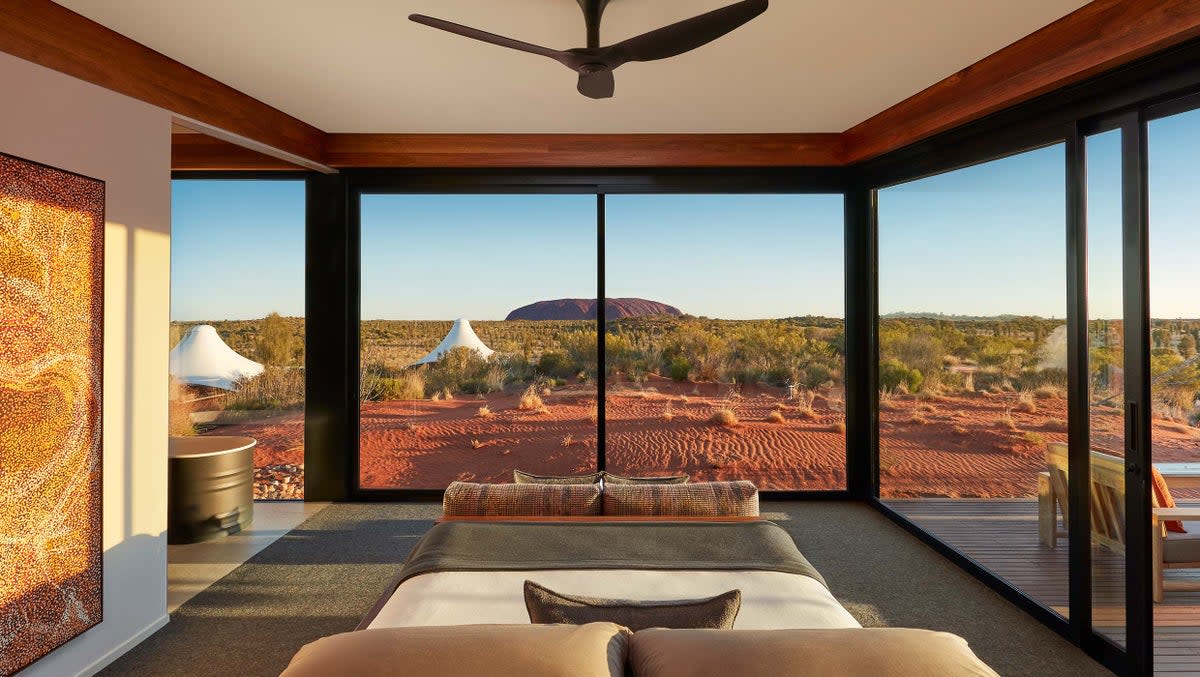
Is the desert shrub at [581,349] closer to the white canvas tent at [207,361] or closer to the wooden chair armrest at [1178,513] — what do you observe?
the white canvas tent at [207,361]

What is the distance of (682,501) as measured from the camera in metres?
2.75

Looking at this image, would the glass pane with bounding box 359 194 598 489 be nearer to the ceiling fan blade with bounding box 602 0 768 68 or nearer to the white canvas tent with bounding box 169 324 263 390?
the white canvas tent with bounding box 169 324 263 390

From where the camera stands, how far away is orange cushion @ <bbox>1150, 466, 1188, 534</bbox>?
2.46 metres

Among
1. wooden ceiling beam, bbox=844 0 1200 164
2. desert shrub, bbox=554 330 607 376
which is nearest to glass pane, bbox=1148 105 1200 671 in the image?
wooden ceiling beam, bbox=844 0 1200 164

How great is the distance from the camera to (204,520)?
158 inches

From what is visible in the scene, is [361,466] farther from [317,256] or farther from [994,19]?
[994,19]

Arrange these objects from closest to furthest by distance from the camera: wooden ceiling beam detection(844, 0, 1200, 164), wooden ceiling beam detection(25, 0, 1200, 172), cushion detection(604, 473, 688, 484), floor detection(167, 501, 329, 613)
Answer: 1. wooden ceiling beam detection(844, 0, 1200, 164)
2. wooden ceiling beam detection(25, 0, 1200, 172)
3. cushion detection(604, 473, 688, 484)
4. floor detection(167, 501, 329, 613)

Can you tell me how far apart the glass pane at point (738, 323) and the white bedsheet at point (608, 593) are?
2.76 m

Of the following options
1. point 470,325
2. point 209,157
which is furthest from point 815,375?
point 209,157

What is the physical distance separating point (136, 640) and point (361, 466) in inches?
86.5

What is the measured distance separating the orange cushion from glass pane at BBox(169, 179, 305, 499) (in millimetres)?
4996

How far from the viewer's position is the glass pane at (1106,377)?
263 centimetres

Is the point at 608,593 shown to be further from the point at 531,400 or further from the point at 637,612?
the point at 531,400

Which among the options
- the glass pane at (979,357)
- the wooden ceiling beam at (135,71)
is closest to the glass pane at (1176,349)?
the glass pane at (979,357)
